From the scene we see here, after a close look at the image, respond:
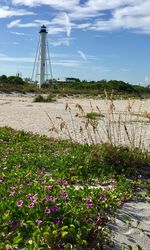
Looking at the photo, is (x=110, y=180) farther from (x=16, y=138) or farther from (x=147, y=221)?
(x=16, y=138)

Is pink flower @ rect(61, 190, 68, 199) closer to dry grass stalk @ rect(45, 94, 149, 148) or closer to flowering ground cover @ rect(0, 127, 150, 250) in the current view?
flowering ground cover @ rect(0, 127, 150, 250)

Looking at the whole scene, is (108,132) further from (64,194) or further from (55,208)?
(55,208)

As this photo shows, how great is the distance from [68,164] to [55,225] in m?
3.44

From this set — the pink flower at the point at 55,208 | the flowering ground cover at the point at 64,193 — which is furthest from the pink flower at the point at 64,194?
the pink flower at the point at 55,208

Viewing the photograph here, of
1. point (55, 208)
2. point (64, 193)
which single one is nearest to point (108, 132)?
point (64, 193)

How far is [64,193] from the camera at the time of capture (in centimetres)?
608

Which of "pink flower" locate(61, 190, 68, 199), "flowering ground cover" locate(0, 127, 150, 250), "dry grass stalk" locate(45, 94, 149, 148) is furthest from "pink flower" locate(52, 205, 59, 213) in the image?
"dry grass stalk" locate(45, 94, 149, 148)

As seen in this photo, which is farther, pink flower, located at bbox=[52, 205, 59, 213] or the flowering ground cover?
pink flower, located at bbox=[52, 205, 59, 213]

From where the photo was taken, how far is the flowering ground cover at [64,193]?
197 inches

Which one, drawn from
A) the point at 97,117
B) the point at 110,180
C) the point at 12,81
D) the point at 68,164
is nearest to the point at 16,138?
the point at 68,164

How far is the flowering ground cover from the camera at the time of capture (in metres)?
5.00

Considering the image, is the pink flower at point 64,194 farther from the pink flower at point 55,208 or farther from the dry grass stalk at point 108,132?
the dry grass stalk at point 108,132

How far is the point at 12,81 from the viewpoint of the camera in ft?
203

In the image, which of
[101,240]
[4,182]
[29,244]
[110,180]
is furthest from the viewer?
[110,180]
